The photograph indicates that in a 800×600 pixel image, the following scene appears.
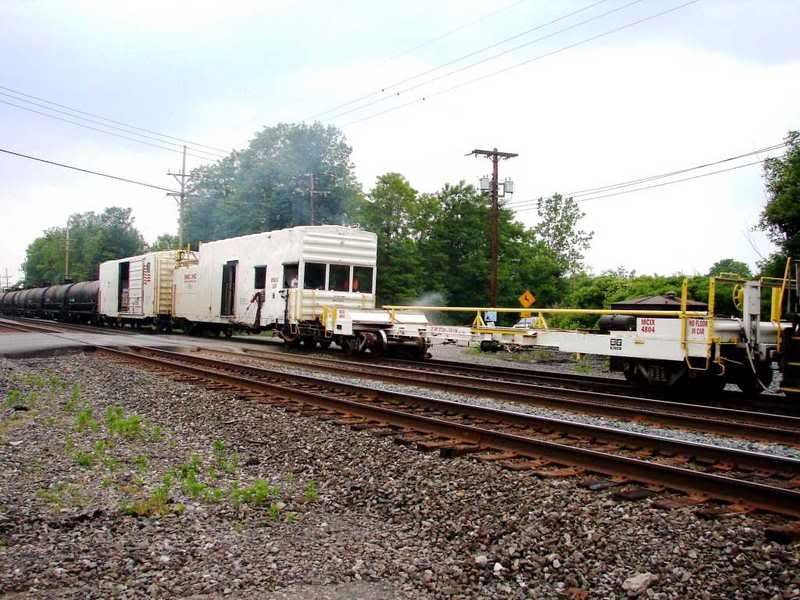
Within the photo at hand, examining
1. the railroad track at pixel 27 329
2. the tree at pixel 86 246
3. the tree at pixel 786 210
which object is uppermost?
the tree at pixel 86 246

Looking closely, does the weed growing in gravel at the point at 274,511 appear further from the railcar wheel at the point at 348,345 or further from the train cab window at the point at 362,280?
the train cab window at the point at 362,280

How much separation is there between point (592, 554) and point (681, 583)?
1.74ft

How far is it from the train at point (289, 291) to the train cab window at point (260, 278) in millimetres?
29

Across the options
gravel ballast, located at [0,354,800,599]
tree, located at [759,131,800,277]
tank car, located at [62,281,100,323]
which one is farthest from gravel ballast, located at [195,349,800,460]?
tank car, located at [62,281,100,323]

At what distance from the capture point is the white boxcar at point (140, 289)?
27.8 m

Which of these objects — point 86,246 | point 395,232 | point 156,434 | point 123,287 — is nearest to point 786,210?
point 156,434

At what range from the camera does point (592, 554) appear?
158 inches

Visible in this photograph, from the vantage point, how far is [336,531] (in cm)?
457

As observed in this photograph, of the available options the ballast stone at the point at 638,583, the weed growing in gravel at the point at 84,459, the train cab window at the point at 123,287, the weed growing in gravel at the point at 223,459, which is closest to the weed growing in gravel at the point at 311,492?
the weed growing in gravel at the point at 223,459

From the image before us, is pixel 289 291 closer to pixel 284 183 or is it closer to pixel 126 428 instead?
pixel 126 428

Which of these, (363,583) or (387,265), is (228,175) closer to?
(387,265)

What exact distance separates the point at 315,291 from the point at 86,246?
82156mm

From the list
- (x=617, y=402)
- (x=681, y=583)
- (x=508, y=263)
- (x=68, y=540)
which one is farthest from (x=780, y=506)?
(x=508, y=263)

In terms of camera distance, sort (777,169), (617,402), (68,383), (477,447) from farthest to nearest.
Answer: (777,169) < (68,383) < (617,402) < (477,447)
